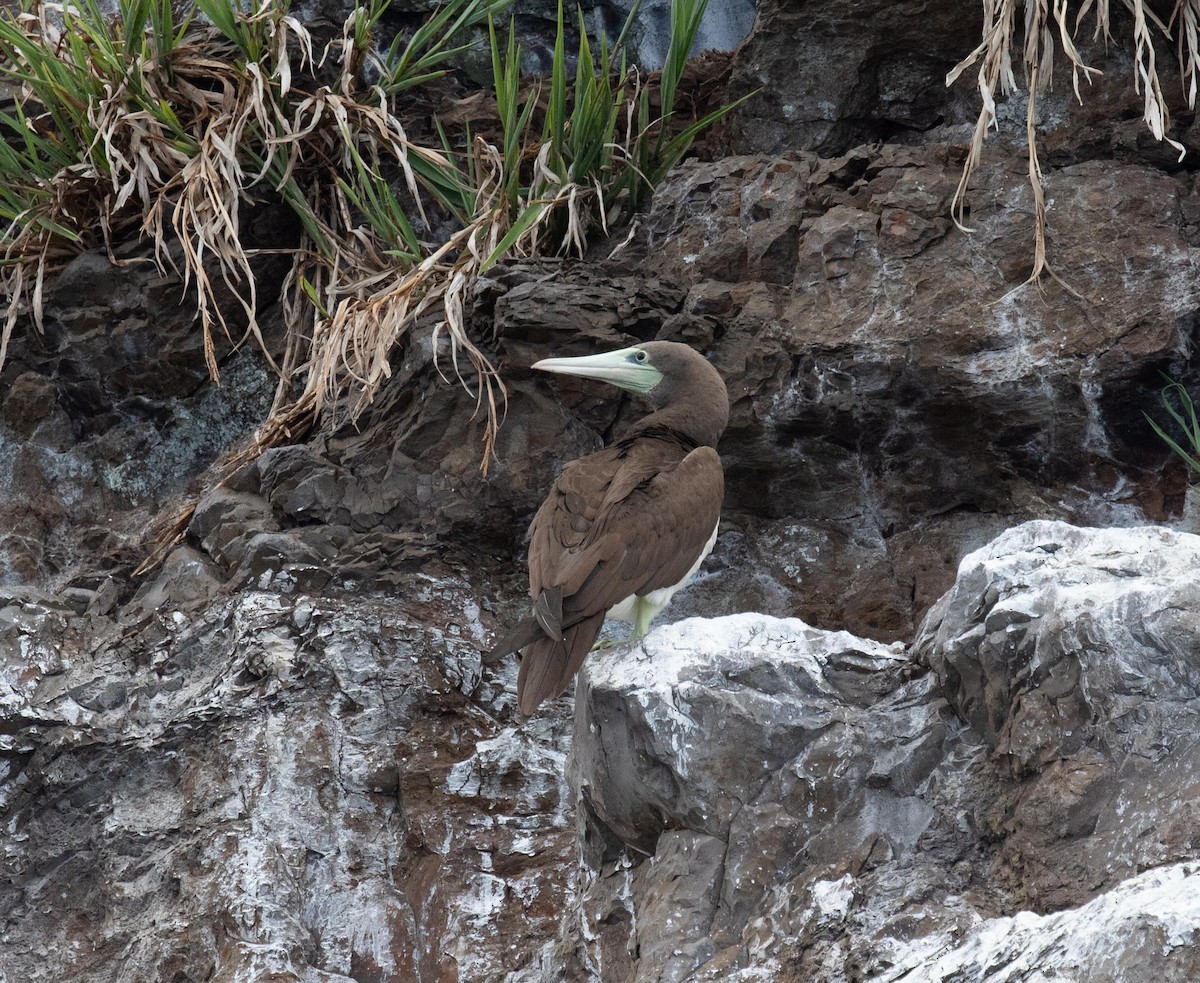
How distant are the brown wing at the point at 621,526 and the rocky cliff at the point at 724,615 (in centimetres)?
30

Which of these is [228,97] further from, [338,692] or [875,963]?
[875,963]

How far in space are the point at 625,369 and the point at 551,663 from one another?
1.32m

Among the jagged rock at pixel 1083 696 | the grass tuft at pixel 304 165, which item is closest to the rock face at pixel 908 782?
the jagged rock at pixel 1083 696

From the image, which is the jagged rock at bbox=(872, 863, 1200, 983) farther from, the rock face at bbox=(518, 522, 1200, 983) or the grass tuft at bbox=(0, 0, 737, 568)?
the grass tuft at bbox=(0, 0, 737, 568)

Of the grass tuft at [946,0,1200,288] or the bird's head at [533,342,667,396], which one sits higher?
the grass tuft at [946,0,1200,288]

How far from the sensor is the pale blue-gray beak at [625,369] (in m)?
4.58

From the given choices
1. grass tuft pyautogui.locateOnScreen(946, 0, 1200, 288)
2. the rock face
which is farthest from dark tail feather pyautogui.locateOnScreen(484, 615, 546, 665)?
grass tuft pyautogui.locateOnScreen(946, 0, 1200, 288)

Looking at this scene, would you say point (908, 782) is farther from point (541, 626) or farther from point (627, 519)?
point (627, 519)

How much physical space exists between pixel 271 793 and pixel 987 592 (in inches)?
82.1

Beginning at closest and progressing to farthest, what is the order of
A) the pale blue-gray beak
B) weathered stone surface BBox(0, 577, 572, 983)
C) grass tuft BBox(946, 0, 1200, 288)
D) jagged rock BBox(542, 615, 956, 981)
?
jagged rock BBox(542, 615, 956, 981) → weathered stone surface BBox(0, 577, 572, 983) → the pale blue-gray beak → grass tuft BBox(946, 0, 1200, 288)

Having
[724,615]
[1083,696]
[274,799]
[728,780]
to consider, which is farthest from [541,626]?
[1083,696]

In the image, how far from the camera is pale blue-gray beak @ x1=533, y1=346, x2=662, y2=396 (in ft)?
15.0

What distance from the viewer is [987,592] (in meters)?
3.21

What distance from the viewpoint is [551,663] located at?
11.9 feet
